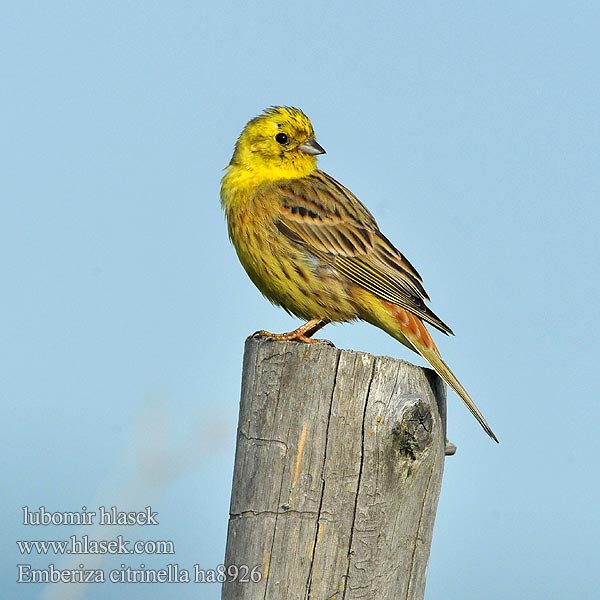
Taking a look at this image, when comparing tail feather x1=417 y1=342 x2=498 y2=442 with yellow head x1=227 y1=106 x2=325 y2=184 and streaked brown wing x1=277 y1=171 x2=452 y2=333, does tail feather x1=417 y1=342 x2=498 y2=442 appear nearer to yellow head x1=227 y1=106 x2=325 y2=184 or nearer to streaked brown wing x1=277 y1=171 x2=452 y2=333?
streaked brown wing x1=277 y1=171 x2=452 y2=333

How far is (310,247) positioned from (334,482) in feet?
10.3

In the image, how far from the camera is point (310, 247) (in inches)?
293

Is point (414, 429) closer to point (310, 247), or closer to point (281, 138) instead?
point (310, 247)

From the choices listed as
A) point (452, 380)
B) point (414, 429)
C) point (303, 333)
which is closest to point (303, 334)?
point (303, 333)

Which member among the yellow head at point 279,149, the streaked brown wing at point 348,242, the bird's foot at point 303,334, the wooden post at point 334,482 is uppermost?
the yellow head at point 279,149

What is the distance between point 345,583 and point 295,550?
0.85 feet

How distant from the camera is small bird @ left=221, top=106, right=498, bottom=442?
727 cm

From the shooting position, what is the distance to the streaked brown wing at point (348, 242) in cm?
732

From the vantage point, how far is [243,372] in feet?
16.7

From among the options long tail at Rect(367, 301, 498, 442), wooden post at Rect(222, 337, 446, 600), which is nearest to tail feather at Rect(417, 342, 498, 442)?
long tail at Rect(367, 301, 498, 442)

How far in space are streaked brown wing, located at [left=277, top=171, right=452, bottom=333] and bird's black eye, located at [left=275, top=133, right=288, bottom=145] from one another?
0.35 meters

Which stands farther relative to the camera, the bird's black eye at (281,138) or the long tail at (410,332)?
the bird's black eye at (281,138)

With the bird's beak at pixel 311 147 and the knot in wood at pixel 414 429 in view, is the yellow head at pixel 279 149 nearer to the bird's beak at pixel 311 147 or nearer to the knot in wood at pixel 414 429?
the bird's beak at pixel 311 147

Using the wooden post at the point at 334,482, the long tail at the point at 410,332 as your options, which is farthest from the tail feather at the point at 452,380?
the wooden post at the point at 334,482
